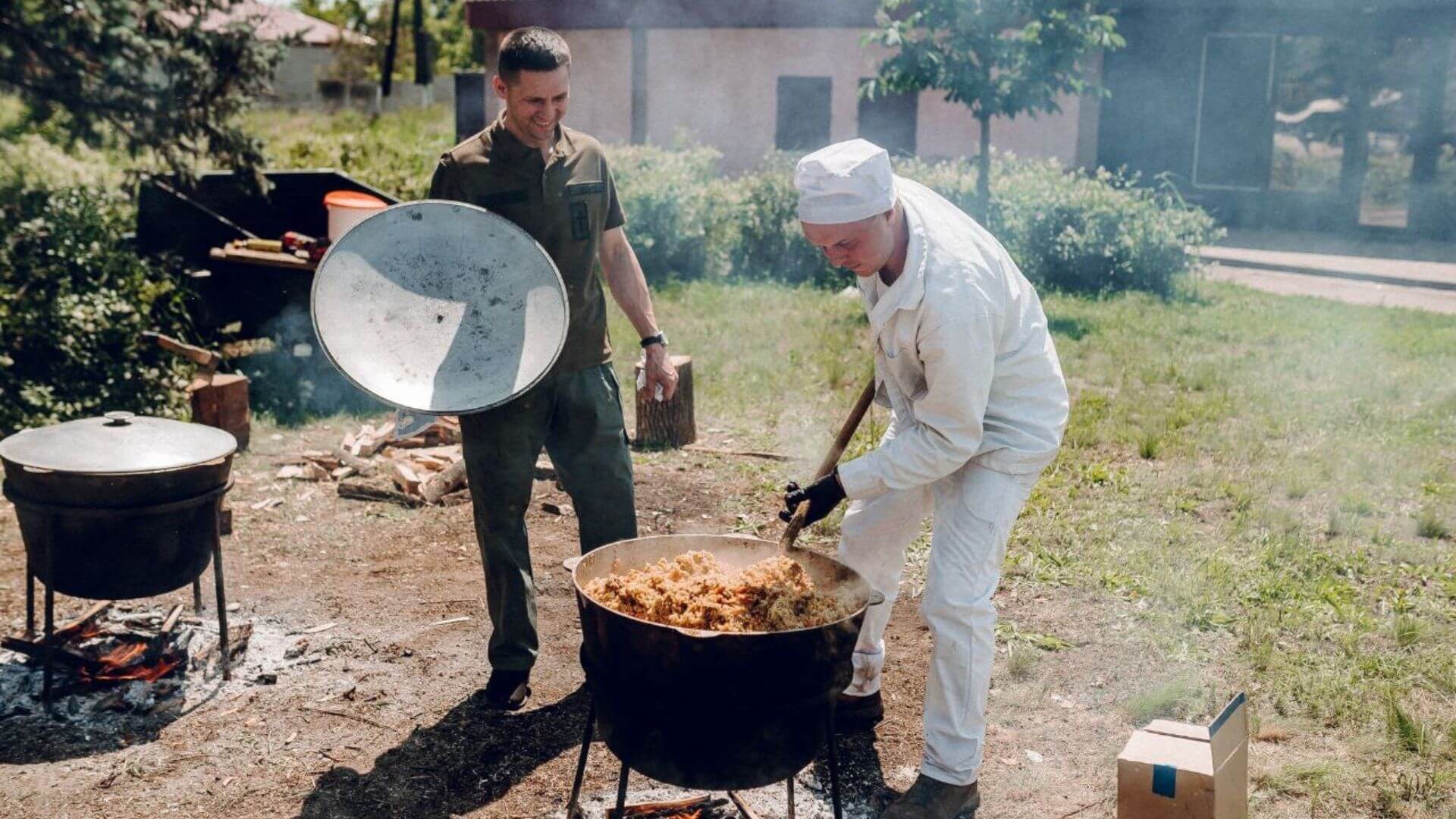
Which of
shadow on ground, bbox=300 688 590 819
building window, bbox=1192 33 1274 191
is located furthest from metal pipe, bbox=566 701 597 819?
building window, bbox=1192 33 1274 191

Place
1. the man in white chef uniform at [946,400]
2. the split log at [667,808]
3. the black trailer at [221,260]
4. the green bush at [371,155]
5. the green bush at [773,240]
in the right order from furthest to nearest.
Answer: the green bush at [773,240], the green bush at [371,155], the black trailer at [221,260], the split log at [667,808], the man in white chef uniform at [946,400]

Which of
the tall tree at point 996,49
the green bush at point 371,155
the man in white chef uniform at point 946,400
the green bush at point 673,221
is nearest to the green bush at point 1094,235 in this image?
the tall tree at point 996,49

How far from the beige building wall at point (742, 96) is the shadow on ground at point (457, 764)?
15.0 metres

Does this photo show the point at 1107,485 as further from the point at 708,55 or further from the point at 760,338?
the point at 708,55

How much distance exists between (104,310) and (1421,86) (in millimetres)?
16308

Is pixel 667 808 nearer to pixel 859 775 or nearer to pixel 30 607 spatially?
pixel 859 775

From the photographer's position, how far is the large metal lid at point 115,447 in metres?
4.04

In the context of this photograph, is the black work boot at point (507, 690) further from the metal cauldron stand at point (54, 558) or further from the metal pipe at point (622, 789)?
the metal pipe at point (622, 789)

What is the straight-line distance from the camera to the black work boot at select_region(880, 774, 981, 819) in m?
3.59

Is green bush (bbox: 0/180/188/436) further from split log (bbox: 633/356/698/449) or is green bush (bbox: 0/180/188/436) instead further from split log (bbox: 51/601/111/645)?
split log (bbox: 633/356/698/449)

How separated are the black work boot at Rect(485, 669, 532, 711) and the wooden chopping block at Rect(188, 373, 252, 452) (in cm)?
388

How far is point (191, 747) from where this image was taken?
407cm

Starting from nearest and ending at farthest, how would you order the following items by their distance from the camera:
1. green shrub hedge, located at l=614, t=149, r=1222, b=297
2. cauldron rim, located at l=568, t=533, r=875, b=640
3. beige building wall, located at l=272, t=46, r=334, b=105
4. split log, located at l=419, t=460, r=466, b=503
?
1. cauldron rim, located at l=568, t=533, r=875, b=640
2. split log, located at l=419, t=460, r=466, b=503
3. green shrub hedge, located at l=614, t=149, r=1222, b=297
4. beige building wall, located at l=272, t=46, r=334, b=105

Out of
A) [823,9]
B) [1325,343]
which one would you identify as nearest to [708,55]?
[823,9]
